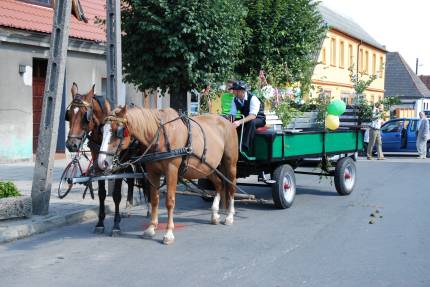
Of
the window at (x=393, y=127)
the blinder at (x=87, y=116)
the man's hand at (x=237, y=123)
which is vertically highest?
the window at (x=393, y=127)

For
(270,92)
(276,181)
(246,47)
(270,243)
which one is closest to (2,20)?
(246,47)

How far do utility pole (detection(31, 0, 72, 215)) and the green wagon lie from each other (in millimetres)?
2872

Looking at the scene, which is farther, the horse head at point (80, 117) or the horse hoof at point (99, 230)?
the horse hoof at point (99, 230)

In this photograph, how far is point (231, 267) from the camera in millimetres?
6316

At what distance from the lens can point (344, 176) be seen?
38.0ft

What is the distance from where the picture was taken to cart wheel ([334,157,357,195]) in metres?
11.4

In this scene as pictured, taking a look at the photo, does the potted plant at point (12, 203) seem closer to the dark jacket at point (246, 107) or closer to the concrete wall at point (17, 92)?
the dark jacket at point (246, 107)

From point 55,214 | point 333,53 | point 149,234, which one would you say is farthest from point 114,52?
point 333,53

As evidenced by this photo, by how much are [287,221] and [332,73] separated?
32.1m

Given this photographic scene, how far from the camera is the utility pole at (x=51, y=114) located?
8.82 m

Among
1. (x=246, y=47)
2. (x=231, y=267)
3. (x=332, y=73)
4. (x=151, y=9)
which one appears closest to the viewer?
(x=231, y=267)

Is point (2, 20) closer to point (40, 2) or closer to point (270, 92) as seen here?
point (40, 2)

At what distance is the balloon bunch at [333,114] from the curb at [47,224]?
14.0ft

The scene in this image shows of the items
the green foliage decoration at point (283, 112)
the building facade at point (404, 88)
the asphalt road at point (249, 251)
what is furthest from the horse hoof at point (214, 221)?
the building facade at point (404, 88)
